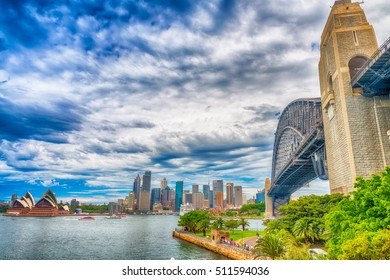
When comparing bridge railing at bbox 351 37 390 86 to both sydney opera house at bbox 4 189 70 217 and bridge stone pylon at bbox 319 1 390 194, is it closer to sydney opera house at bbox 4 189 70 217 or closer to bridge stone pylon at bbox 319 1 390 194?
bridge stone pylon at bbox 319 1 390 194

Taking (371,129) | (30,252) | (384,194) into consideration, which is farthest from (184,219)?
(384,194)

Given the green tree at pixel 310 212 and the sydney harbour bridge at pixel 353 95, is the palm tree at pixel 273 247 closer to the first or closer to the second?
the green tree at pixel 310 212

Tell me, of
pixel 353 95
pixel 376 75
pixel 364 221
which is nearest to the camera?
pixel 364 221

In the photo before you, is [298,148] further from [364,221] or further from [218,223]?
[364,221]

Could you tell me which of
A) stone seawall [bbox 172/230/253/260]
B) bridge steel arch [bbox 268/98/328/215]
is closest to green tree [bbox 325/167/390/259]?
stone seawall [bbox 172/230/253/260]

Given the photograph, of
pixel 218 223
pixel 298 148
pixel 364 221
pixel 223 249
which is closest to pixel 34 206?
pixel 218 223
